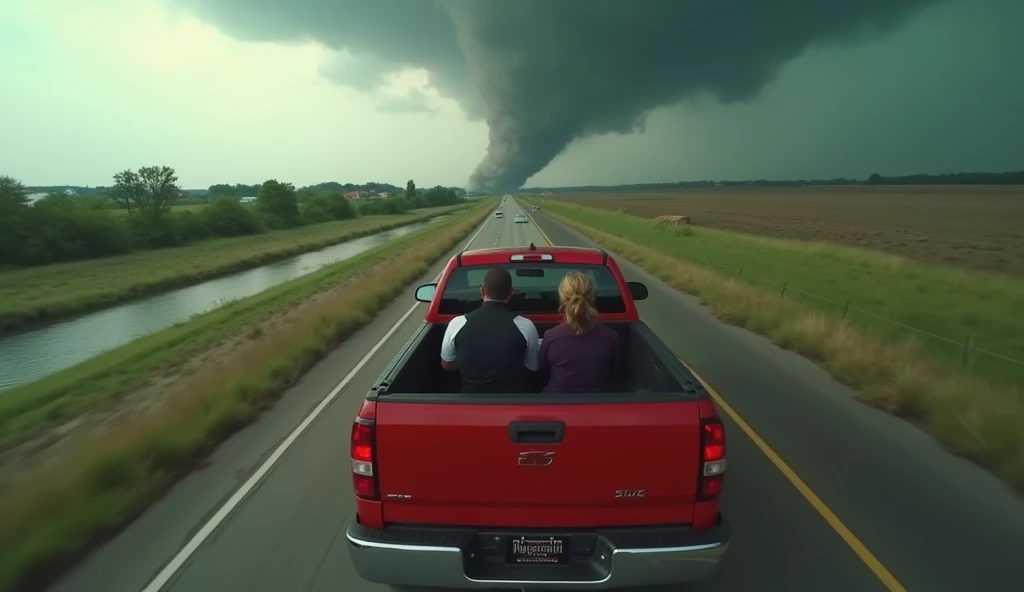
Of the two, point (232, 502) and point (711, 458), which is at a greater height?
point (711, 458)

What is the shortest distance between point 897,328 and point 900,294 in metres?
7.25

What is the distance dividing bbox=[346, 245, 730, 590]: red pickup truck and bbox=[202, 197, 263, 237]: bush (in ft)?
230

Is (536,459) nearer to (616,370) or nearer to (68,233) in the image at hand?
(616,370)

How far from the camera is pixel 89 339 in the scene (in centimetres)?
1958

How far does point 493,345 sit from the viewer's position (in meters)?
3.74

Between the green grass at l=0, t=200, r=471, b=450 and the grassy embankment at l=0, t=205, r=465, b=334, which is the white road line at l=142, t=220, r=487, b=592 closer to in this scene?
the green grass at l=0, t=200, r=471, b=450

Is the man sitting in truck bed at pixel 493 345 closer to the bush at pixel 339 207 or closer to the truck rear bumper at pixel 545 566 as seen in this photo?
the truck rear bumper at pixel 545 566

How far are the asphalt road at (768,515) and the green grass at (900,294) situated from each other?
3.82m

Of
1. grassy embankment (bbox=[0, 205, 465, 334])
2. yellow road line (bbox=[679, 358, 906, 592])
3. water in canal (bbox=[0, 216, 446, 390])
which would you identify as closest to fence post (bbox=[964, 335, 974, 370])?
yellow road line (bbox=[679, 358, 906, 592])

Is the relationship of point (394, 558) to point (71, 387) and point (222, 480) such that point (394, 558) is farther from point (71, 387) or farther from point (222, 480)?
point (71, 387)

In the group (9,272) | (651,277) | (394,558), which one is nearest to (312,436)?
(394,558)

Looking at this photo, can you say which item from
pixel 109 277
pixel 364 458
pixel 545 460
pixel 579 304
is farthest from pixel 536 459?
pixel 109 277

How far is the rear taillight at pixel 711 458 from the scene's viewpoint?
9.66ft

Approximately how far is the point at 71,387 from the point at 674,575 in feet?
39.4
